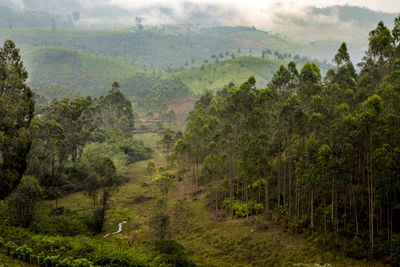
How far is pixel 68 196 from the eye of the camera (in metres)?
51.6

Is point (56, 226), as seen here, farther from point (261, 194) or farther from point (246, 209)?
point (261, 194)

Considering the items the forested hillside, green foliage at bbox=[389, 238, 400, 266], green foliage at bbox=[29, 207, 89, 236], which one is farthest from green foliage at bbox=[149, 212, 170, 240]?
green foliage at bbox=[389, 238, 400, 266]

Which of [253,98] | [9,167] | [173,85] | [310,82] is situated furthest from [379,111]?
[173,85]

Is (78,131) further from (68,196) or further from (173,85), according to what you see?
(173,85)

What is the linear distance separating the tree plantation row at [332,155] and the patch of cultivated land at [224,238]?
4.85 ft

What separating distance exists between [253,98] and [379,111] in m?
17.4

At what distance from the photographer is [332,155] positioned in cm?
2508

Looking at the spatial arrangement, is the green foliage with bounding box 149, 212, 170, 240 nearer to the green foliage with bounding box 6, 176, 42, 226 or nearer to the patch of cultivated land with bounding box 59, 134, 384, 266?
the patch of cultivated land with bounding box 59, 134, 384, 266

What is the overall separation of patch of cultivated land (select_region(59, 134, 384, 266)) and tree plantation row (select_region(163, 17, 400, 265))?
1.48 m

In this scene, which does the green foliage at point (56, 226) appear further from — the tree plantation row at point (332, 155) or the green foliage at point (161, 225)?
the tree plantation row at point (332, 155)

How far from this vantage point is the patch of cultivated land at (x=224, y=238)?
980 inches

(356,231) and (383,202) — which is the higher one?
(383,202)

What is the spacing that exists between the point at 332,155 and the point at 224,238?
14.6 m

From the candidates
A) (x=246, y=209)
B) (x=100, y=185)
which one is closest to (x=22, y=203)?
(x=100, y=185)
